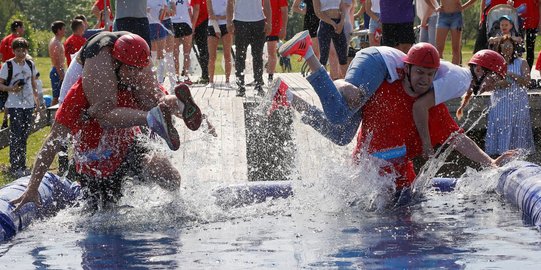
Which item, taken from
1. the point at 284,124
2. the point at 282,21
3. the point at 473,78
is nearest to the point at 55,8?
the point at 282,21

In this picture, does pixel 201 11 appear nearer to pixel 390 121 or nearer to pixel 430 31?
pixel 430 31

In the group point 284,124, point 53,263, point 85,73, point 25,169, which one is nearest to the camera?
point 53,263

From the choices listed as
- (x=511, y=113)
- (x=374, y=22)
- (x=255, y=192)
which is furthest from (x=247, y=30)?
(x=255, y=192)

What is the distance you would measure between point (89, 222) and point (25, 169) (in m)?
4.85

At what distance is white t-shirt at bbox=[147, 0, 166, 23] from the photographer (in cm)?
1250

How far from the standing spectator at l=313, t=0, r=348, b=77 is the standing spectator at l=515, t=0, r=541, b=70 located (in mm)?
1999

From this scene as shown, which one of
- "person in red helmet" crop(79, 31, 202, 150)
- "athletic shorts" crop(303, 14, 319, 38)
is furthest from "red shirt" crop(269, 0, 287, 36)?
"person in red helmet" crop(79, 31, 202, 150)

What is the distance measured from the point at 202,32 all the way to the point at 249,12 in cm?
253

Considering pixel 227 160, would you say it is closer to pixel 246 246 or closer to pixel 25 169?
pixel 25 169

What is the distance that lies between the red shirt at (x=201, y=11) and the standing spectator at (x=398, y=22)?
3.89 m

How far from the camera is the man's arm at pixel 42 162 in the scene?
285 inches

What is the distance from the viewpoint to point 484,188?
848cm

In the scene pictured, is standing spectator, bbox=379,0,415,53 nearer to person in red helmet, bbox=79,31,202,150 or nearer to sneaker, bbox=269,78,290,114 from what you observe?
sneaker, bbox=269,78,290,114

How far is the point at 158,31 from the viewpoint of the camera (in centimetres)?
1283
